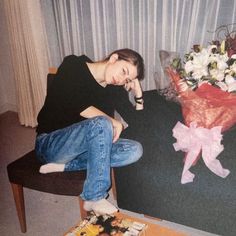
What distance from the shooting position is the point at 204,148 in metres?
1.68

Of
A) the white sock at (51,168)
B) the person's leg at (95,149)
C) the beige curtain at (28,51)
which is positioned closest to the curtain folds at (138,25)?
the beige curtain at (28,51)

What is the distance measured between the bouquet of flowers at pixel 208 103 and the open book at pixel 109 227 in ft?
1.32

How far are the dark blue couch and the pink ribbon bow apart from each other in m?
0.03

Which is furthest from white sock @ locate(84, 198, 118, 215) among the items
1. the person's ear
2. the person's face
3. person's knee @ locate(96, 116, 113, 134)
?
the person's ear

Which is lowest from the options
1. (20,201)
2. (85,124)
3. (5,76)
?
(20,201)

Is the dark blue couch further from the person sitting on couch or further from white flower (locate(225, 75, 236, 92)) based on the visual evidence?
white flower (locate(225, 75, 236, 92))

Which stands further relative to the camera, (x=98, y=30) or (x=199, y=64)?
(x=98, y=30)

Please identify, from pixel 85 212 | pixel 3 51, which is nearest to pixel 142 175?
pixel 85 212

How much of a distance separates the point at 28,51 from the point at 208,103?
1995mm

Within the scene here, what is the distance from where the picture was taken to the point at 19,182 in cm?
185

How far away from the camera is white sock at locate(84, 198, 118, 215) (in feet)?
5.10

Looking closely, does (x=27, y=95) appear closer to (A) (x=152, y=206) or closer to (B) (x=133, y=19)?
(B) (x=133, y=19)

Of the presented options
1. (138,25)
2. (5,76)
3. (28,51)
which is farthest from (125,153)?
(5,76)

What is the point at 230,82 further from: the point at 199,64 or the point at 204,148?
the point at 204,148
